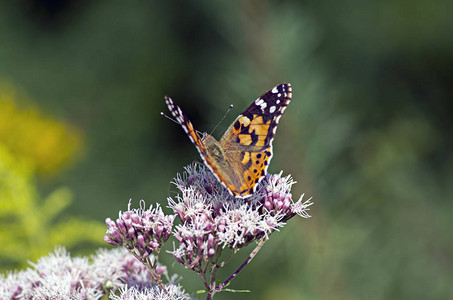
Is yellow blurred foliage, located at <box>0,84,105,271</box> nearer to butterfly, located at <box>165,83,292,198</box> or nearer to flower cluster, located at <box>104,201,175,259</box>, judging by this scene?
flower cluster, located at <box>104,201,175,259</box>

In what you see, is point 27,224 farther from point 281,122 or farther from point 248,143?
point 281,122

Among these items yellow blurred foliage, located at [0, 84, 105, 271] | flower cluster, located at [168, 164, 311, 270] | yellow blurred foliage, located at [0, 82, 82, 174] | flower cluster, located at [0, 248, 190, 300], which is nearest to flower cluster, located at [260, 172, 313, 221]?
flower cluster, located at [168, 164, 311, 270]

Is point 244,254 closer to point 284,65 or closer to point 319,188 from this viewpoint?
point 319,188

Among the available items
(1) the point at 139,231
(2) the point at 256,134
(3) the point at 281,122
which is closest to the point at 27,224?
(1) the point at 139,231

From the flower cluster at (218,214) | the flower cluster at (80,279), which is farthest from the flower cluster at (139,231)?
the flower cluster at (80,279)

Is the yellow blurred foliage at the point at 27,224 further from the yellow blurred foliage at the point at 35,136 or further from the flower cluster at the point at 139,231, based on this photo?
the yellow blurred foliage at the point at 35,136

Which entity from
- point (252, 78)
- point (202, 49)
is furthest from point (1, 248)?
point (202, 49)
